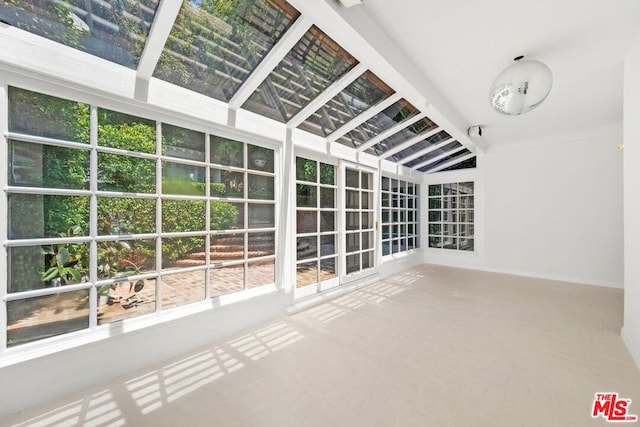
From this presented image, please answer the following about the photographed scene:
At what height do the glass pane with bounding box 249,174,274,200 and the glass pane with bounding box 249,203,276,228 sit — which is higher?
the glass pane with bounding box 249,174,274,200

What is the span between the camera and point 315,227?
131 inches

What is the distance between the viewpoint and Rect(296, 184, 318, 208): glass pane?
3.12m

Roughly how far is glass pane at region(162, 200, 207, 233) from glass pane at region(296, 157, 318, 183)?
1245 mm

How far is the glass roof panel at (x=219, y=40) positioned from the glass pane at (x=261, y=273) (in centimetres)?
173

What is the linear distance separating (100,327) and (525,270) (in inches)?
239

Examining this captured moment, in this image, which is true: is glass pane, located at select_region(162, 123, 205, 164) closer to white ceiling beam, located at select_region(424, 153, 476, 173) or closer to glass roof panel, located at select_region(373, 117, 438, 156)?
glass roof panel, located at select_region(373, 117, 438, 156)

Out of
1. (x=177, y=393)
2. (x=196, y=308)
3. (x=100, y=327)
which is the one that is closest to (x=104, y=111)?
(x=100, y=327)

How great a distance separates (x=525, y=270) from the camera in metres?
4.61

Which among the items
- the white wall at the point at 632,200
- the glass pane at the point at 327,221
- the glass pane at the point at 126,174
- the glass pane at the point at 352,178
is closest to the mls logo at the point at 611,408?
the white wall at the point at 632,200

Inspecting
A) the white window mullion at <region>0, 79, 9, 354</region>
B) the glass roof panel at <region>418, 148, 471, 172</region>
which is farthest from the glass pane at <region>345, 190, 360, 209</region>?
the white window mullion at <region>0, 79, 9, 354</region>

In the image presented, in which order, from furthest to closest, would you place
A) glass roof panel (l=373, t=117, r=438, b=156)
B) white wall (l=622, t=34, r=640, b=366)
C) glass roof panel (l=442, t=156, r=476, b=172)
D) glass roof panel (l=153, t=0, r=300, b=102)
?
glass roof panel (l=442, t=156, r=476, b=172) → glass roof panel (l=373, t=117, r=438, b=156) → white wall (l=622, t=34, r=640, b=366) → glass roof panel (l=153, t=0, r=300, b=102)

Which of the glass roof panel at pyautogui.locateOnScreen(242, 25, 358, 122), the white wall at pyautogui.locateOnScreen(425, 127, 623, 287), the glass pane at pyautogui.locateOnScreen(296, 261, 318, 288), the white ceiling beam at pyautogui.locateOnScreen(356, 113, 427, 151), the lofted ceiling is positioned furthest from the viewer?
the white wall at pyautogui.locateOnScreen(425, 127, 623, 287)

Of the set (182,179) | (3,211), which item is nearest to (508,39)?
(182,179)

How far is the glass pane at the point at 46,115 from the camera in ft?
4.99
